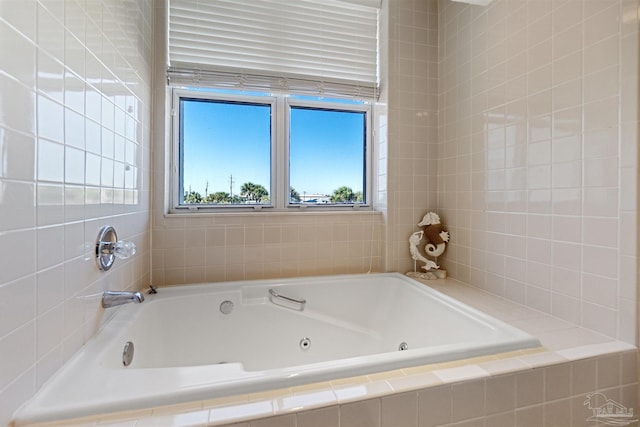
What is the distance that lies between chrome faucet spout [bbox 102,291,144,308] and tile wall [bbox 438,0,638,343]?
1691 millimetres

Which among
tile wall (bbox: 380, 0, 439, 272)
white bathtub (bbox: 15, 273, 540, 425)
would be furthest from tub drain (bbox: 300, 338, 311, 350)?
tile wall (bbox: 380, 0, 439, 272)

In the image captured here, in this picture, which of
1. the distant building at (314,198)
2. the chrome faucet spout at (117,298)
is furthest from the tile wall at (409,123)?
the chrome faucet spout at (117,298)

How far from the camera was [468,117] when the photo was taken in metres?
1.76

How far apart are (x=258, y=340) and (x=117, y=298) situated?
771 mm

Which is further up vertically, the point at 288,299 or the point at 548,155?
the point at 548,155

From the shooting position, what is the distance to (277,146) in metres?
2.00

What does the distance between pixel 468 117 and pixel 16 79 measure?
1925mm

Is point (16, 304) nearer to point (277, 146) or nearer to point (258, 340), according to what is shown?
point (258, 340)

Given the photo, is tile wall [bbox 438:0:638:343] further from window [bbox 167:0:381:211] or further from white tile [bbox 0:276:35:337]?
white tile [bbox 0:276:35:337]

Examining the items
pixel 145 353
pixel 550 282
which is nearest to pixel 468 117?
pixel 550 282

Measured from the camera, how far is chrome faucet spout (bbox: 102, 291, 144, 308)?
3.63 feet

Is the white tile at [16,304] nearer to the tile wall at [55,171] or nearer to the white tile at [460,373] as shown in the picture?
the tile wall at [55,171]

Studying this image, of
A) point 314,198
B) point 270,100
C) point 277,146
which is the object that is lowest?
point 314,198

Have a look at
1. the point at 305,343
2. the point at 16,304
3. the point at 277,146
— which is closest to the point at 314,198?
the point at 277,146
